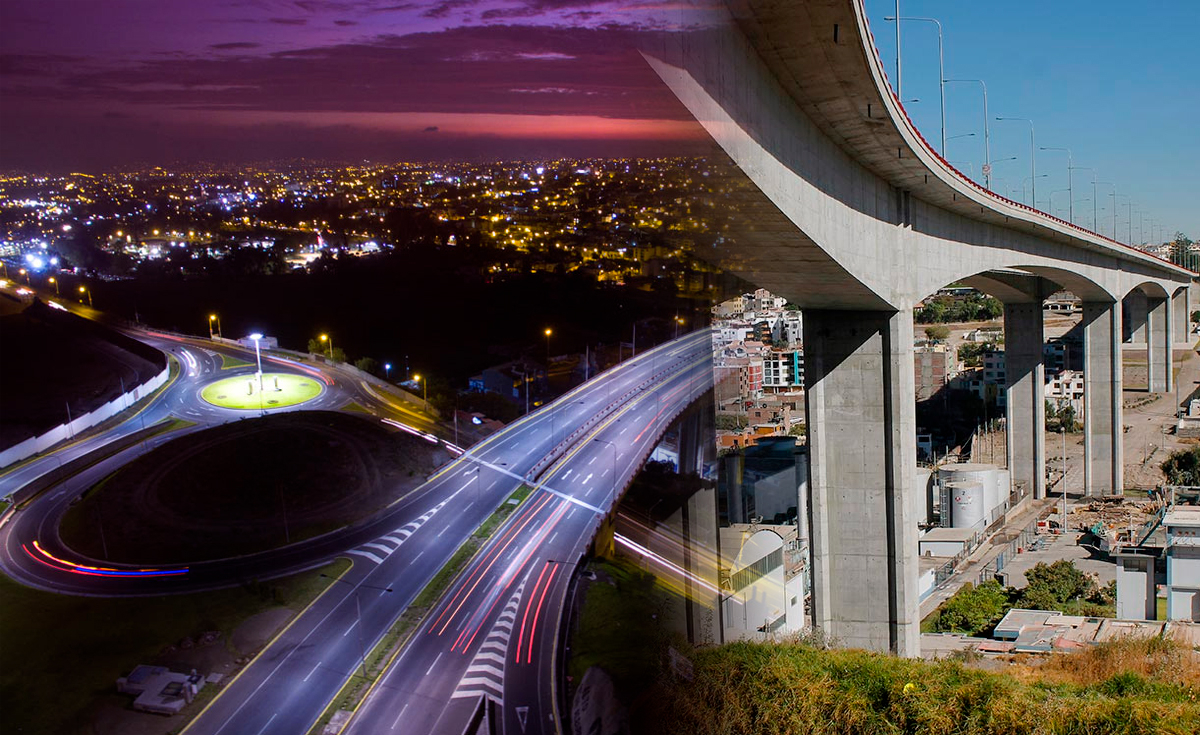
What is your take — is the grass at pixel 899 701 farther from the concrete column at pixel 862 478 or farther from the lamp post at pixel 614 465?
the concrete column at pixel 862 478

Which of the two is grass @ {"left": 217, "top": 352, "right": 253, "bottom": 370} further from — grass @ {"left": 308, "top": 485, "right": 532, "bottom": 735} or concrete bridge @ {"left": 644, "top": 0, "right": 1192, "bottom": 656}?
concrete bridge @ {"left": 644, "top": 0, "right": 1192, "bottom": 656}

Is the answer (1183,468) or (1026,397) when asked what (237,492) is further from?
(1183,468)

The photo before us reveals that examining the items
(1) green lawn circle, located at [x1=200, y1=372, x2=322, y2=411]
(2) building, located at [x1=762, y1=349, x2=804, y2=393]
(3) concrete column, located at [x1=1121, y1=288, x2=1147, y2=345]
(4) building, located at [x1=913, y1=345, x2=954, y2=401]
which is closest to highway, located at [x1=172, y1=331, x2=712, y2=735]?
(1) green lawn circle, located at [x1=200, y1=372, x2=322, y2=411]

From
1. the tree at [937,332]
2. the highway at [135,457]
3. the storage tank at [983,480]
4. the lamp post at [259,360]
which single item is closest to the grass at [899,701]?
the highway at [135,457]

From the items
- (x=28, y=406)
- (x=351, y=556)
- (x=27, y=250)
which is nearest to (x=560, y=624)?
(x=351, y=556)

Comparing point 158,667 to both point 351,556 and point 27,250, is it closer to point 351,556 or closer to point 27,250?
point 351,556

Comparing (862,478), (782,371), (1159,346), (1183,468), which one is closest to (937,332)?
(1159,346)

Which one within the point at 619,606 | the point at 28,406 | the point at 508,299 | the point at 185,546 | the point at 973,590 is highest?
the point at 508,299
